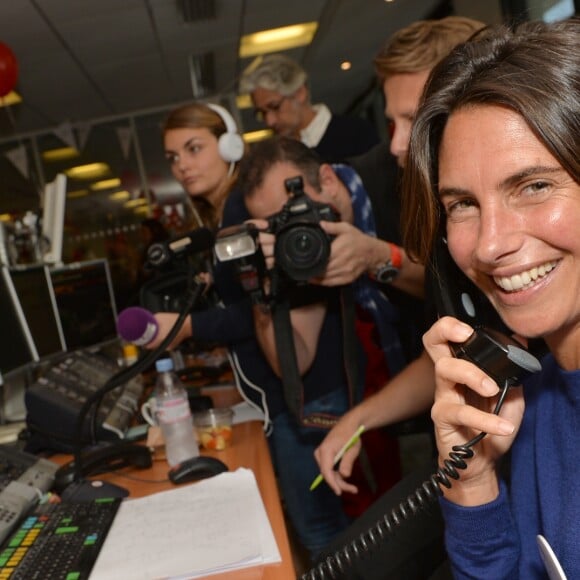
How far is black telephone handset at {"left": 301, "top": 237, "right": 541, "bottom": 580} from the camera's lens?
79 centimetres

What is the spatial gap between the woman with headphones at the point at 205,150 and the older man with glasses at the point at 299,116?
979 mm

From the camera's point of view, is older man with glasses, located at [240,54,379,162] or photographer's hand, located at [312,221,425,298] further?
older man with glasses, located at [240,54,379,162]

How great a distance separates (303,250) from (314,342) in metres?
0.36

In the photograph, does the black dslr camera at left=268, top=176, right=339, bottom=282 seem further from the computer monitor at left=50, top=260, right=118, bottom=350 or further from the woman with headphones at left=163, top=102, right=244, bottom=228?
the computer monitor at left=50, top=260, right=118, bottom=350

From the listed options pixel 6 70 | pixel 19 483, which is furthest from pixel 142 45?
pixel 19 483

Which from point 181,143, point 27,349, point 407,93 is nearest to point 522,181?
point 407,93

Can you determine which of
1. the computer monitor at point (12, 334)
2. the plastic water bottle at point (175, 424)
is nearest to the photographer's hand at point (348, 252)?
the plastic water bottle at point (175, 424)

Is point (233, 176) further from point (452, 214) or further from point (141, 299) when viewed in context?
point (452, 214)

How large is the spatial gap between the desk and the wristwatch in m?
0.46

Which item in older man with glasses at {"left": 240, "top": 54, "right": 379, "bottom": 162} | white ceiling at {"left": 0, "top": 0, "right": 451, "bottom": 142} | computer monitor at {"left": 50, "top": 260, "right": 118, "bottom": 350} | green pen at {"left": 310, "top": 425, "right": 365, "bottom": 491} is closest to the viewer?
green pen at {"left": 310, "top": 425, "right": 365, "bottom": 491}

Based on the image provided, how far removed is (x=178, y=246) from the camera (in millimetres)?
1440

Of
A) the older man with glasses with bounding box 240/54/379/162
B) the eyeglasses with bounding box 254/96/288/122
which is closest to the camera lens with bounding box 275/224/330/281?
the older man with glasses with bounding box 240/54/379/162

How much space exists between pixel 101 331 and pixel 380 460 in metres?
1.21

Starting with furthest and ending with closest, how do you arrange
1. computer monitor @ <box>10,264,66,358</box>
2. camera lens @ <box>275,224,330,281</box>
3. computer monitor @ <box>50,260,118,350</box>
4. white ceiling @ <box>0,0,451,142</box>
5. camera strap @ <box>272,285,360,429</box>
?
white ceiling @ <box>0,0,451,142</box>, computer monitor @ <box>50,260,118,350</box>, computer monitor @ <box>10,264,66,358</box>, camera strap @ <box>272,285,360,429</box>, camera lens @ <box>275,224,330,281</box>
